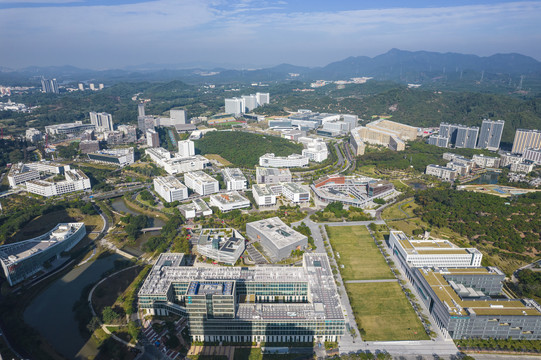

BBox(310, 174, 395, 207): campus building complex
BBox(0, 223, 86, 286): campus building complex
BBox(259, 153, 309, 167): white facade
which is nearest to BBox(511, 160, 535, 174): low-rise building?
BBox(310, 174, 395, 207): campus building complex

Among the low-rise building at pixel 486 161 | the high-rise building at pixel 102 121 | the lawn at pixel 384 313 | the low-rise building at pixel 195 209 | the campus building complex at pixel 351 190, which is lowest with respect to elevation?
the lawn at pixel 384 313

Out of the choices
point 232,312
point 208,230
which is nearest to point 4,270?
point 208,230

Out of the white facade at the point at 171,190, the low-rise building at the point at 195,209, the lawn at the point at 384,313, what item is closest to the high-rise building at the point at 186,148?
the white facade at the point at 171,190

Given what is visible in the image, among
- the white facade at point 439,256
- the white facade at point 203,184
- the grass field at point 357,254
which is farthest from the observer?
the white facade at point 203,184

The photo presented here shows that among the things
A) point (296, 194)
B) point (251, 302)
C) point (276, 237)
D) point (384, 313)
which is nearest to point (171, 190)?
point (296, 194)

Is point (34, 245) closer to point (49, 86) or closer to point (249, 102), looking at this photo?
point (249, 102)

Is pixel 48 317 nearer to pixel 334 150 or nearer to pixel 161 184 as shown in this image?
pixel 161 184

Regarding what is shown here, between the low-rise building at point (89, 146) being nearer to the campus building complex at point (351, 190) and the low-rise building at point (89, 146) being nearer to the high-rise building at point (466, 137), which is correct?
the campus building complex at point (351, 190)
